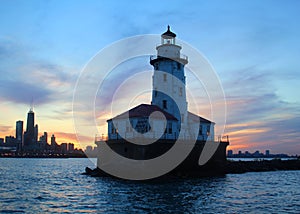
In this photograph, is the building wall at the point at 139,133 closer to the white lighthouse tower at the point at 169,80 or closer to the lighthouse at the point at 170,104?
the lighthouse at the point at 170,104

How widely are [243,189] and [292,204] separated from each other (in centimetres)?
730

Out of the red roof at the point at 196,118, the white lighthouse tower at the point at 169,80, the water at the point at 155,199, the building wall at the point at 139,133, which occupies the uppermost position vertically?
the white lighthouse tower at the point at 169,80

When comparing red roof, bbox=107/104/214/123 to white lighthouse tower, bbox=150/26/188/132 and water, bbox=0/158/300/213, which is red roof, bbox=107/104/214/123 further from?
water, bbox=0/158/300/213

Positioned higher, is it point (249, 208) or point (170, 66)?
point (170, 66)

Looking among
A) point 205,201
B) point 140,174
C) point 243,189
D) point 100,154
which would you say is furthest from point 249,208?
point 100,154

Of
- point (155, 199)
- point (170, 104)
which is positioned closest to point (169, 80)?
point (170, 104)

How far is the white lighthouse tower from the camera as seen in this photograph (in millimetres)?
45250

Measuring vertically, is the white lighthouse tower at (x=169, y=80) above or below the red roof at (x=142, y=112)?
above

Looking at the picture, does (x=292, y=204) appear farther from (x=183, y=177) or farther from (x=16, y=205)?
(x=16, y=205)

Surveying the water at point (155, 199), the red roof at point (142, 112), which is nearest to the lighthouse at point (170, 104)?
the red roof at point (142, 112)

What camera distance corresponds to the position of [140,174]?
36281mm

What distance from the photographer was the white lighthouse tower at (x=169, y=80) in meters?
45.2

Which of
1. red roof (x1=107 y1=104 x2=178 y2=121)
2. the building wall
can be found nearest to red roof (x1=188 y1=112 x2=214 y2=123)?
red roof (x1=107 y1=104 x2=178 y2=121)

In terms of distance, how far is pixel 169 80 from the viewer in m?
45.5
